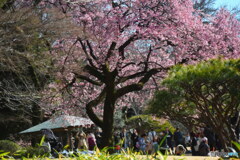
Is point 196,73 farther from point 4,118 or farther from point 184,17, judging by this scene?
point 4,118

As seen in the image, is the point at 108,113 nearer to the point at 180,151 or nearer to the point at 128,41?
the point at 128,41

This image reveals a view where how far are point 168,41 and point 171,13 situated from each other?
1241mm

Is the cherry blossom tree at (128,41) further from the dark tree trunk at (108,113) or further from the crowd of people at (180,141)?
the crowd of people at (180,141)

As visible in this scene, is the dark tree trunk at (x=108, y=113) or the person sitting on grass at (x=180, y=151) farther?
the dark tree trunk at (x=108, y=113)

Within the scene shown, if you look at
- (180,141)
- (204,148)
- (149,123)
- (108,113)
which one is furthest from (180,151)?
(149,123)

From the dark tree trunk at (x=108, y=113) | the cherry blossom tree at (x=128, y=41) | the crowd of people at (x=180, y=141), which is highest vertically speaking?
the cherry blossom tree at (x=128, y=41)

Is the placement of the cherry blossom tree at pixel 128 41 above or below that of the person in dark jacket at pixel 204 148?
above

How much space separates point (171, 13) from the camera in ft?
44.5

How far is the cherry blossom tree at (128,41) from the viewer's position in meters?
13.5

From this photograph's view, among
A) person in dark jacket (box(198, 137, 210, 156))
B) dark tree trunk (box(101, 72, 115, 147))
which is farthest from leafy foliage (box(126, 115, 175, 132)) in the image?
person in dark jacket (box(198, 137, 210, 156))

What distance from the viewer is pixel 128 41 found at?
14.2 metres

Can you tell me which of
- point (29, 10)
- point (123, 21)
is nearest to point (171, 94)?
point (123, 21)

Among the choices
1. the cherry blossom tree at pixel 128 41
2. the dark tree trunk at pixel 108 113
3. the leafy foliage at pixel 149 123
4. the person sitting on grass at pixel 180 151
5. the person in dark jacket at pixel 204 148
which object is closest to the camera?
the person sitting on grass at pixel 180 151

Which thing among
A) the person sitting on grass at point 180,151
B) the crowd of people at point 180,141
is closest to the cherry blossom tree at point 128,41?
the crowd of people at point 180,141
